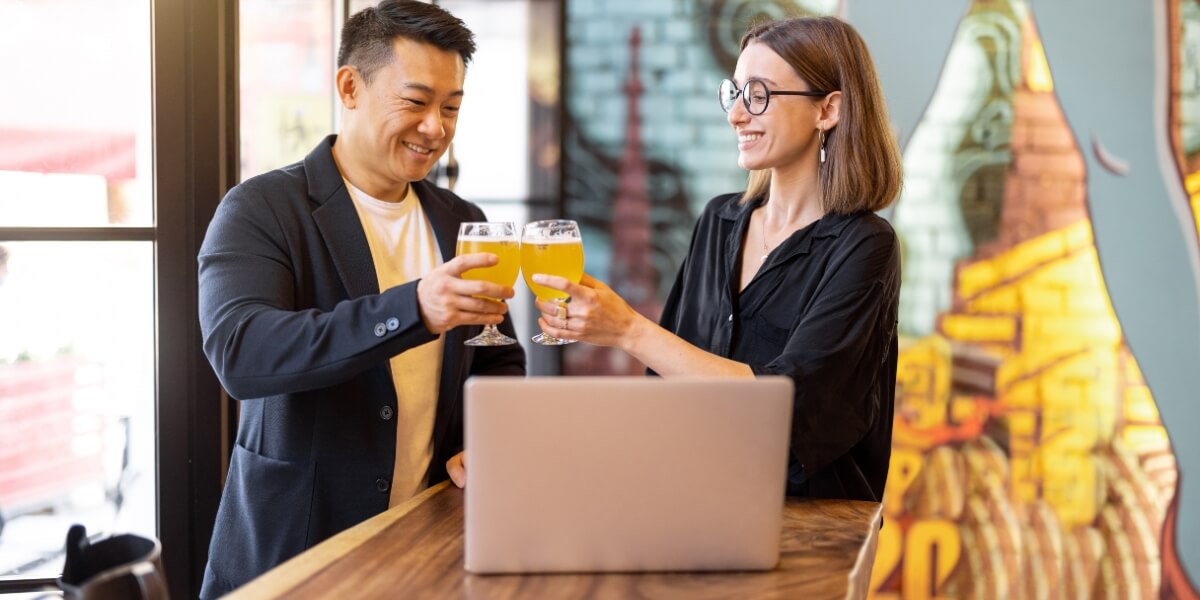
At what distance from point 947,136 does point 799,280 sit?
151 centimetres

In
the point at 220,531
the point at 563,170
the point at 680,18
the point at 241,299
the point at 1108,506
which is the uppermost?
the point at 680,18

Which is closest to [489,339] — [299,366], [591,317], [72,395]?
[591,317]

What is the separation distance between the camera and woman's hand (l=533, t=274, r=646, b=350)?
1738 millimetres

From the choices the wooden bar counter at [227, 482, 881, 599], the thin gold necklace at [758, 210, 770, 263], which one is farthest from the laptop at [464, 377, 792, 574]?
the thin gold necklace at [758, 210, 770, 263]

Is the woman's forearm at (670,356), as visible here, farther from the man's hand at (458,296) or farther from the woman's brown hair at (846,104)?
the woman's brown hair at (846,104)

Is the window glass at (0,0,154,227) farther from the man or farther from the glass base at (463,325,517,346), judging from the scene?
the glass base at (463,325,517,346)

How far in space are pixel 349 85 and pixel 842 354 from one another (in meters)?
1.07

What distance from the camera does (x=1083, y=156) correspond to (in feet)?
10.7

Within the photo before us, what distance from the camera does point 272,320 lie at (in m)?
1.71

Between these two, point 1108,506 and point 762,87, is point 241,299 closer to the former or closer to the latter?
point 762,87

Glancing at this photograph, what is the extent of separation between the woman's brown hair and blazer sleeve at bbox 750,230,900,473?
0.14 m

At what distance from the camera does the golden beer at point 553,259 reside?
168 centimetres

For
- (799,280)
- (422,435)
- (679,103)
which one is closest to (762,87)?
(799,280)

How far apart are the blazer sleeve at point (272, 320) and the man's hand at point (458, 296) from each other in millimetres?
23
